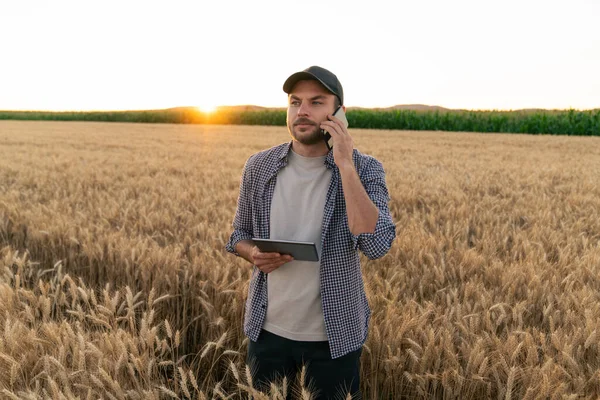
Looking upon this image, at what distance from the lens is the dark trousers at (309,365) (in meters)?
1.80

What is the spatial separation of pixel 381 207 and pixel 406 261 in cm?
170

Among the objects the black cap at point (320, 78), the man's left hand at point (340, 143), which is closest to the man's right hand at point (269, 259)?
the man's left hand at point (340, 143)

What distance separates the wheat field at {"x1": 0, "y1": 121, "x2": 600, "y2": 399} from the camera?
5.92ft

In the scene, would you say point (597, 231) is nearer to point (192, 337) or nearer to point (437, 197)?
point (437, 197)

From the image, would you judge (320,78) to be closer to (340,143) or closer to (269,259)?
(340,143)

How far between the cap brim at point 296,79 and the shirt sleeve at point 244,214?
39cm

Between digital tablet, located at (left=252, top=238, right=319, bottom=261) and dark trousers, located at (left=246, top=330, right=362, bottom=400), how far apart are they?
406mm

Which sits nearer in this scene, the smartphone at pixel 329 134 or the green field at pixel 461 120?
the smartphone at pixel 329 134

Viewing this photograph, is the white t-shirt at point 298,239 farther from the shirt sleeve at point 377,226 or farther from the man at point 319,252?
the shirt sleeve at point 377,226

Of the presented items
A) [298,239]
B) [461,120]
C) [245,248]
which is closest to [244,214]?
[245,248]

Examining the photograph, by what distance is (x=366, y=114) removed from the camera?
145 feet

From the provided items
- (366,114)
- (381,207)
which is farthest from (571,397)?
(366,114)

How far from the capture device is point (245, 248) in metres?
1.97

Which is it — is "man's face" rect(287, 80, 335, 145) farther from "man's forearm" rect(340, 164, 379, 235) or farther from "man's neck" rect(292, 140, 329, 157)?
"man's forearm" rect(340, 164, 379, 235)
